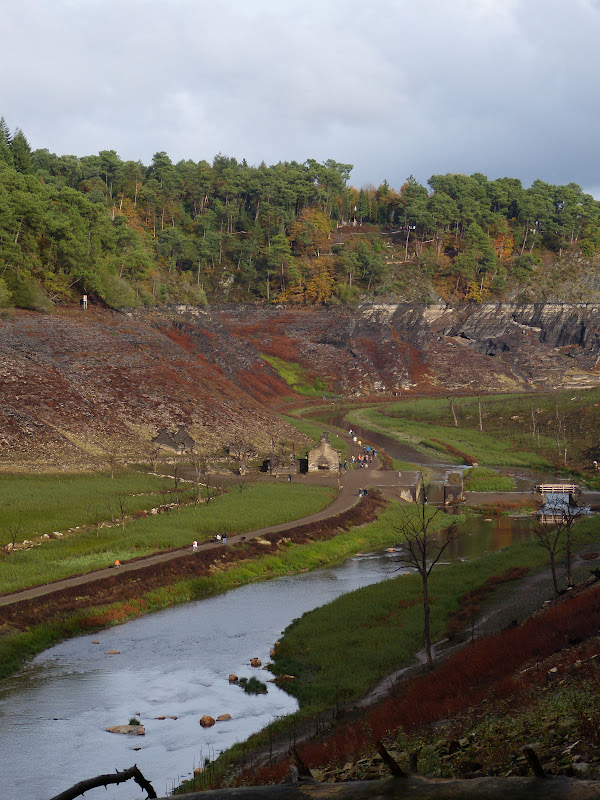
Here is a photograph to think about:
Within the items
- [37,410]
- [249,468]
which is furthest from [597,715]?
[37,410]

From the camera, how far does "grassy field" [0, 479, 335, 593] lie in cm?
5484

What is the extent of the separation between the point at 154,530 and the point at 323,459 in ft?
123

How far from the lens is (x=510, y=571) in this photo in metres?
57.6

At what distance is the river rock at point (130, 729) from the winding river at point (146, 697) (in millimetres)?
320

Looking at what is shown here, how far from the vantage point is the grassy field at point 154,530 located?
180 feet

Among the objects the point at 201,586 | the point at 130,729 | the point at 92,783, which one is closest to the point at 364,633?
the point at 201,586

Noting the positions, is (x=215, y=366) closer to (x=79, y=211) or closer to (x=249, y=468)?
(x=79, y=211)

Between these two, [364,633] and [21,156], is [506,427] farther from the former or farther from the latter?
[21,156]

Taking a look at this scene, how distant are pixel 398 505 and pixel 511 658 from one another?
54.6 meters

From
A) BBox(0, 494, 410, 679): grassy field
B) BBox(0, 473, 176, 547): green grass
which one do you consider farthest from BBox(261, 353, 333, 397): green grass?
BBox(0, 494, 410, 679): grassy field

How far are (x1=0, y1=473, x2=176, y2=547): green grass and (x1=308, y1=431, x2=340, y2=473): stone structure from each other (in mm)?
19176

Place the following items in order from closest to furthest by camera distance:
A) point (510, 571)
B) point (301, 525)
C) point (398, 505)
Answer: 1. point (510, 571)
2. point (301, 525)
3. point (398, 505)

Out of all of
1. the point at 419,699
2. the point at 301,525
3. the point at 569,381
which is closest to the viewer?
the point at 419,699

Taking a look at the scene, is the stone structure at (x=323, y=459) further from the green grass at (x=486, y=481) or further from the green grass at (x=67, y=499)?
the green grass at (x=67, y=499)
